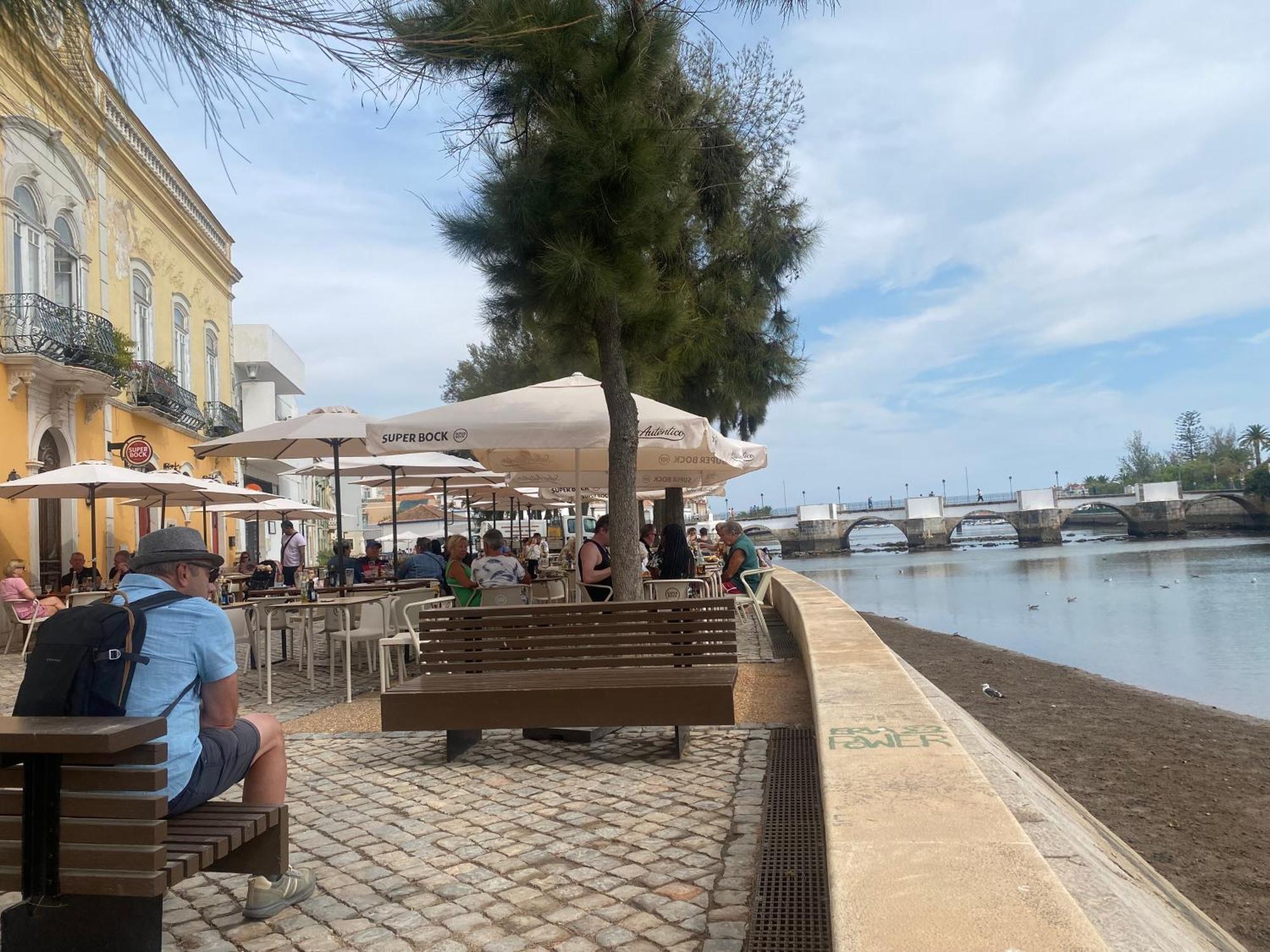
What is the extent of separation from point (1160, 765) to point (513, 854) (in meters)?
6.09

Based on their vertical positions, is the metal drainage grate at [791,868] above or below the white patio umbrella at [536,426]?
below

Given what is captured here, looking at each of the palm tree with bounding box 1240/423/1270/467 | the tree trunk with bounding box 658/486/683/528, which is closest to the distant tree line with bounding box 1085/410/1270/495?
the palm tree with bounding box 1240/423/1270/467

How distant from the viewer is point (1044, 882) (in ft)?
6.98

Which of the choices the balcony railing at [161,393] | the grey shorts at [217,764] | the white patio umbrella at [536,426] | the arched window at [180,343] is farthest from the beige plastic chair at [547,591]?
the arched window at [180,343]

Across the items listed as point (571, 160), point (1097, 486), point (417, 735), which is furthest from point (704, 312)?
point (1097, 486)

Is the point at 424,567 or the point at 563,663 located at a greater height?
the point at 424,567

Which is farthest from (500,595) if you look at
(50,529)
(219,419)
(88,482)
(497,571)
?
(219,419)

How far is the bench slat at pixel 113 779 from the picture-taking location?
227 cm

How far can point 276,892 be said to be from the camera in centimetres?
306

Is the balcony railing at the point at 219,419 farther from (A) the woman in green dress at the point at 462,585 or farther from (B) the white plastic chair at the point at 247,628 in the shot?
(A) the woman in green dress at the point at 462,585

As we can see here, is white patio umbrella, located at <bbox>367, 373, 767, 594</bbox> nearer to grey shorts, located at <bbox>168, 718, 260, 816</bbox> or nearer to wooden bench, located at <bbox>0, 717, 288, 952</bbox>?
grey shorts, located at <bbox>168, 718, 260, 816</bbox>

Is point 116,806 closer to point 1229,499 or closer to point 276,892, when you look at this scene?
point 276,892

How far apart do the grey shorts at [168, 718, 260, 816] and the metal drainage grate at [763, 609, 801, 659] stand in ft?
20.2

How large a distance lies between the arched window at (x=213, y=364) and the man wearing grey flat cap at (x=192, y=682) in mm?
22297
